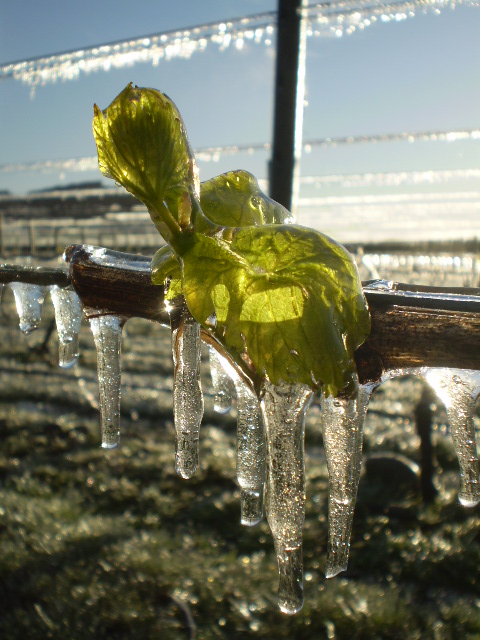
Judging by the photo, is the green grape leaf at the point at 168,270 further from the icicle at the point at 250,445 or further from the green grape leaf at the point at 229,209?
the icicle at the point at 250,445

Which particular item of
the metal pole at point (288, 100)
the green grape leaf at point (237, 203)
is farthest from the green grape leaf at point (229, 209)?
the metal pole at point (288, 100)

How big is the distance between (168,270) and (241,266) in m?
0.06

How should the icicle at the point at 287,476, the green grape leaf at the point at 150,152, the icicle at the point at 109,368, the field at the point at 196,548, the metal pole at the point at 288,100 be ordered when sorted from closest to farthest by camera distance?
1. the green grape leaf at the point at 150,152
2. the icicle at the point at 287,476
3. the icicle at the point at 109,368
4. the metal pole at the point at 288,100
5. the field at the point at 196,548

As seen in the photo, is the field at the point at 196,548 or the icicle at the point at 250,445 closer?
the icicle at the point at 250,445

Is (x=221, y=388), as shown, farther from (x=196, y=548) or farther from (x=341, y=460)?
(x=196, y=548)

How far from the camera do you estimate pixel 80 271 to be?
0.38m

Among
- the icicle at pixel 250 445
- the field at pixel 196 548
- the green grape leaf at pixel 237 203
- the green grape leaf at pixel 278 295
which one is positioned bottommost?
the field at pixel 196 548

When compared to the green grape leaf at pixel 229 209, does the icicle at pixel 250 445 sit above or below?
below

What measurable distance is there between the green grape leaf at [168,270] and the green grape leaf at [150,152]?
0.13 ft

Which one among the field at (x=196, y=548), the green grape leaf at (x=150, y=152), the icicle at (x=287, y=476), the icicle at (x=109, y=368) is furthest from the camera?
the field at (x=196, y=548)

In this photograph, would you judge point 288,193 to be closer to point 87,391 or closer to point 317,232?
point 317,232

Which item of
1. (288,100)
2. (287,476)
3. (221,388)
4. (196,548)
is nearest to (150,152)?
(287,476)

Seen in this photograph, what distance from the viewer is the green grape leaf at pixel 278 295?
0.80 feet

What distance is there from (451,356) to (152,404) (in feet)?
12.8
